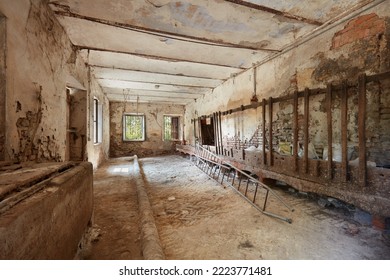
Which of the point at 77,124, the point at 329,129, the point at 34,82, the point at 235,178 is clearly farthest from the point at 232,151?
the point at 34,82

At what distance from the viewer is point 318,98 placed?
3.72 m

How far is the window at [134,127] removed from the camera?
470 inches

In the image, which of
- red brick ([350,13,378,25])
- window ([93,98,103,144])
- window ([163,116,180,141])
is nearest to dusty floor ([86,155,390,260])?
red brick ([350,13,378,25])

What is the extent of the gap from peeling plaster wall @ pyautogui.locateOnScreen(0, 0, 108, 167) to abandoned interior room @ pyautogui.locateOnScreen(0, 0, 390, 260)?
22 millimetres

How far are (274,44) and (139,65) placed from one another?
364 cm

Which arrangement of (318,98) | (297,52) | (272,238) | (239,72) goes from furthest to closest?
(239,72)
(297,52)
(318,98)
(272,238)

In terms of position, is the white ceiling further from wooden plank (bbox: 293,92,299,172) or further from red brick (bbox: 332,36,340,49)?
wooden plank (bbox: 293,92,299,172)

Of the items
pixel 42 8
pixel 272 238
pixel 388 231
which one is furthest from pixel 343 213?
pixel 42 8

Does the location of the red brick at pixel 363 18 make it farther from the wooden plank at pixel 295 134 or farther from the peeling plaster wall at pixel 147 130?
the peeling plaster wall at pixel 147 130

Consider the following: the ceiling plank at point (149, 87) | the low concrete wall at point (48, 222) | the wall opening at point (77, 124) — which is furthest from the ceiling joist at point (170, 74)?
the low concrete wall at point (48, 222)

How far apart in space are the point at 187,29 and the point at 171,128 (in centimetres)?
994

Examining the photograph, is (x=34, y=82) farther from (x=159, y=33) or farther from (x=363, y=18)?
(x=363, y=18)

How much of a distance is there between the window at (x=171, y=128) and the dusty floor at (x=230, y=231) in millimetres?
9250
